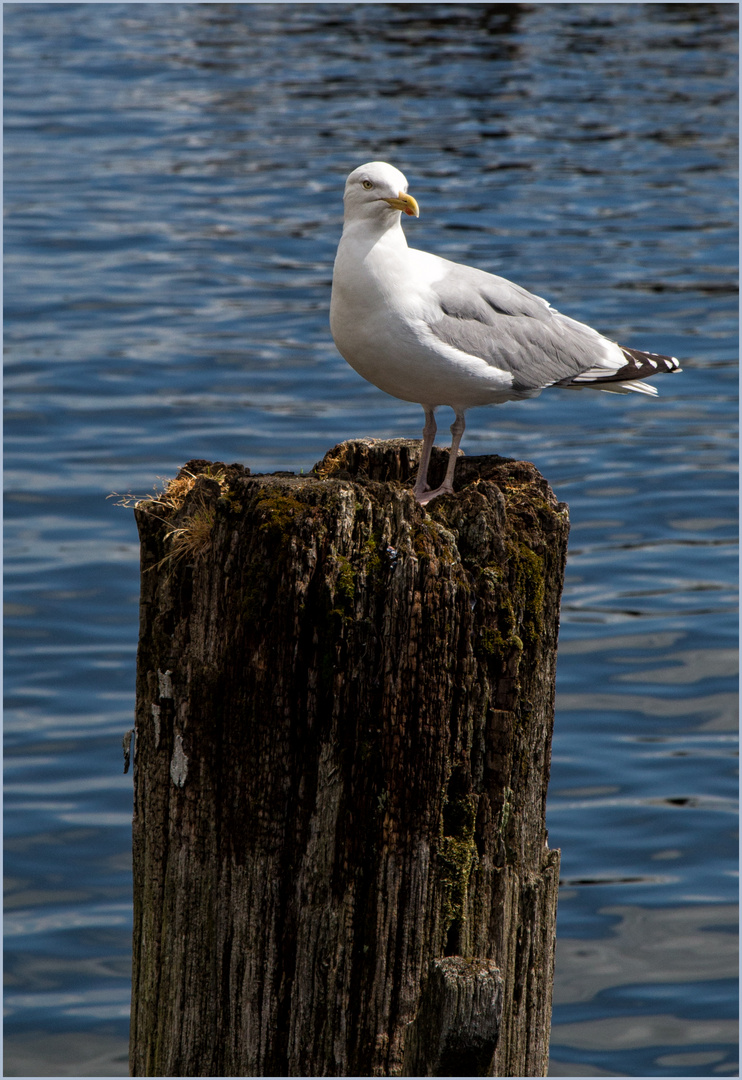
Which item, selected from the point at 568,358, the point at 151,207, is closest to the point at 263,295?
the point at 151,207

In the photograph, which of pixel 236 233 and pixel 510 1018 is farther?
pixel 236 233

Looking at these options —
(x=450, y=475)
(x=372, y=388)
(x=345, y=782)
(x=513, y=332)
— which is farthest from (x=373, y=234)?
(x=372, y=388)

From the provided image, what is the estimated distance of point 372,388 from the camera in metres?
13.9

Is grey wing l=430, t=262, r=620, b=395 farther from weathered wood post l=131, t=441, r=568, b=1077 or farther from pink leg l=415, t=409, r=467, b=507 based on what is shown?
weathered wood post l=131, t=441, r=568, b=1077

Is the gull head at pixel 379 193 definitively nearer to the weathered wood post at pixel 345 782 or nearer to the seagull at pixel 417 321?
the seagull at pixel 417 321

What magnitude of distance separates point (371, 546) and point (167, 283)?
1409 cm

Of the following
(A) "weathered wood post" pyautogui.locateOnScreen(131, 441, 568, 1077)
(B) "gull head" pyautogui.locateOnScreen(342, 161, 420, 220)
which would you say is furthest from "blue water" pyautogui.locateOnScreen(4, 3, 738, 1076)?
(B) "gull head" pyautogui.locateOnScreen(342, 161, 420, 220)

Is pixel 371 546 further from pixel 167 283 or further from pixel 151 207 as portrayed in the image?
pixel 151 207

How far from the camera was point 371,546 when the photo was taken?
356 cm

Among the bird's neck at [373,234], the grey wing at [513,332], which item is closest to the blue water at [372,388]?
the grey wing at [513,332]

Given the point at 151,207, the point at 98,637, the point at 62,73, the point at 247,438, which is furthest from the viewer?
the point at 62,73

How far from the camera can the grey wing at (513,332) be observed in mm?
5613

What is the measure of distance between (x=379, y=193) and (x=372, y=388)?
853 centimetres

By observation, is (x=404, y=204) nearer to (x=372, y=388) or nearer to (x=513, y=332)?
(x=513, y=332)
